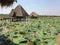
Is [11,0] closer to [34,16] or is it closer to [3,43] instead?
[3,43]

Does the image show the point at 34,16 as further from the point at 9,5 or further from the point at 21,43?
the point at 9,5

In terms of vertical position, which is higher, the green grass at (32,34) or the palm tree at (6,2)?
the palm tree at (6,2)

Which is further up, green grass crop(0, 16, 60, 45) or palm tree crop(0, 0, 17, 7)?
palm tree crop(0, 0, 17, 7)

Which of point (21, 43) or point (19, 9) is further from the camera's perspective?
point (19, 9)

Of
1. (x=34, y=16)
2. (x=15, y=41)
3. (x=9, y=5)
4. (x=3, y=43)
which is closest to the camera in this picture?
(x=9, y=5)

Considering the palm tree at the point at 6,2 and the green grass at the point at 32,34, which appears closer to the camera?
the palm tree at the point at 6,2

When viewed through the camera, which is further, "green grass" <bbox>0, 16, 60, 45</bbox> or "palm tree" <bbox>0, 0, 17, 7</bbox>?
"green grass" <bbox>0, 16, 60, 45</bbox>

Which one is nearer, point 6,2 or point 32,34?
point 6,2

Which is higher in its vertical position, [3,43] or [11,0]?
[11,0]

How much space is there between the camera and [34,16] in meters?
20.8

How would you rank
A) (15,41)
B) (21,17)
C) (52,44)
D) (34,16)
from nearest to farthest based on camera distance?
(15,41)
(52,44)
(21,17)
(34,16)

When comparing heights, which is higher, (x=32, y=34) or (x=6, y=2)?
(x=6, y=2)

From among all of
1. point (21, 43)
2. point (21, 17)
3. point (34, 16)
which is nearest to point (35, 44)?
point (21, 43)

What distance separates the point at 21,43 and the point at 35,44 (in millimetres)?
419
